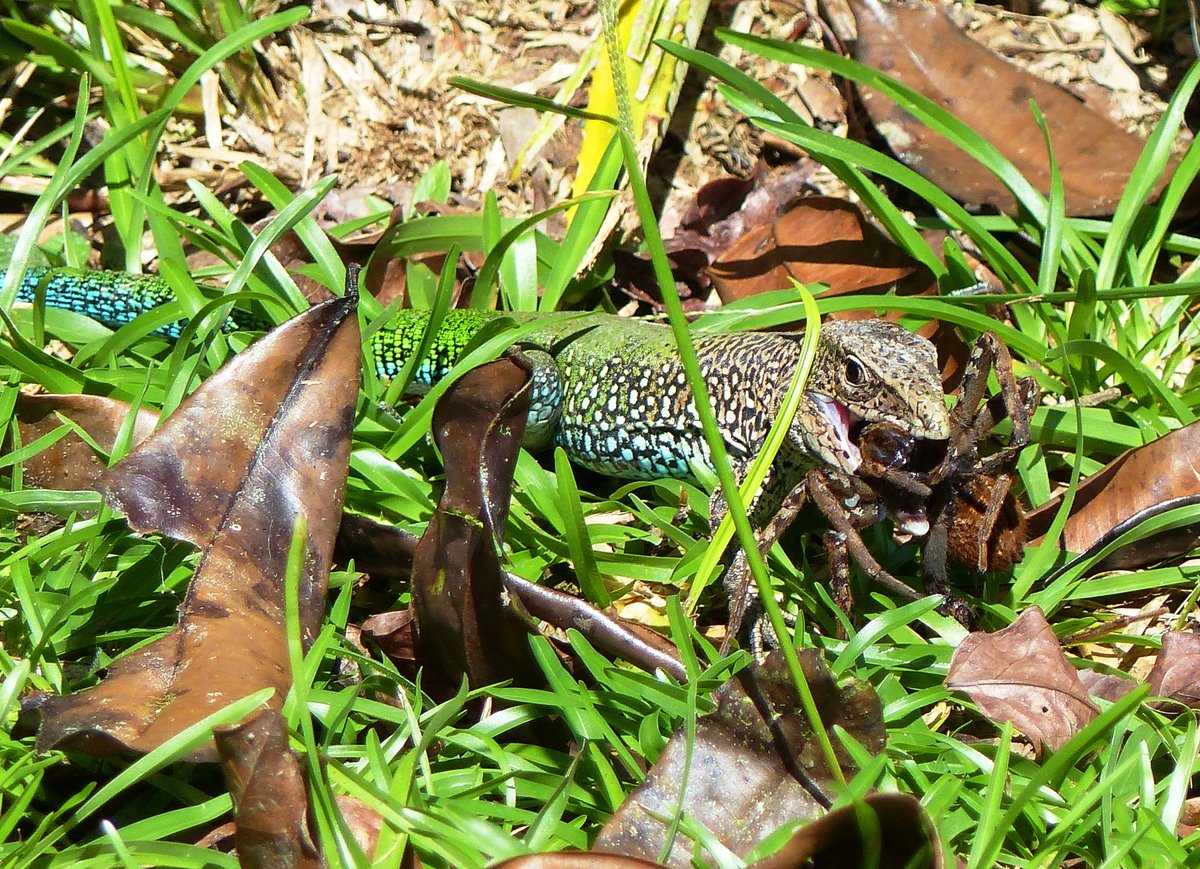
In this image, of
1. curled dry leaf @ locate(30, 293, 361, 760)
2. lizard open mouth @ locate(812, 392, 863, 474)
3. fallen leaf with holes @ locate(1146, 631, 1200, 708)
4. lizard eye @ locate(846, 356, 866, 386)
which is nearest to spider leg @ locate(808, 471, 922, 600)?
lizard open mouth @ locate(812, 392, 863, 474)

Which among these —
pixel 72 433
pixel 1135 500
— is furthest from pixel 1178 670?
pixel 72 433

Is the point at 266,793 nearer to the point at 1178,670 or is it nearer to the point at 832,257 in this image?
the point at 1178,670

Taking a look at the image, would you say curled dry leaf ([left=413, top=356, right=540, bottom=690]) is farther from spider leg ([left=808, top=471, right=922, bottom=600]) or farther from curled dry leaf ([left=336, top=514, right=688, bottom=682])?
spider leg ([left=808, top=471, right=922, bottom=600])

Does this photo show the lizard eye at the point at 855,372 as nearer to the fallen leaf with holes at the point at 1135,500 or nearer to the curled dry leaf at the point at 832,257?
the fallen leaf with holes at the point at 1135,500

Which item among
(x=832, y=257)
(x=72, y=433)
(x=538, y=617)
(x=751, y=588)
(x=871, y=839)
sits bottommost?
(x=72, y=433)

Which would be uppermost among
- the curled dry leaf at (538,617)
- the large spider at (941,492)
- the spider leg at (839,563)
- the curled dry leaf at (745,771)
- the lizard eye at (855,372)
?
the lizard eye at (855,372)

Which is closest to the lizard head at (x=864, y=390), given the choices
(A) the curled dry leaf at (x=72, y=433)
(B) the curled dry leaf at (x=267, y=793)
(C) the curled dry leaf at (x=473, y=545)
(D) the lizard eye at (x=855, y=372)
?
(D) the lizard eye at (x=855, y=372)

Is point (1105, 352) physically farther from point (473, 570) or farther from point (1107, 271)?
point (473, 570)
